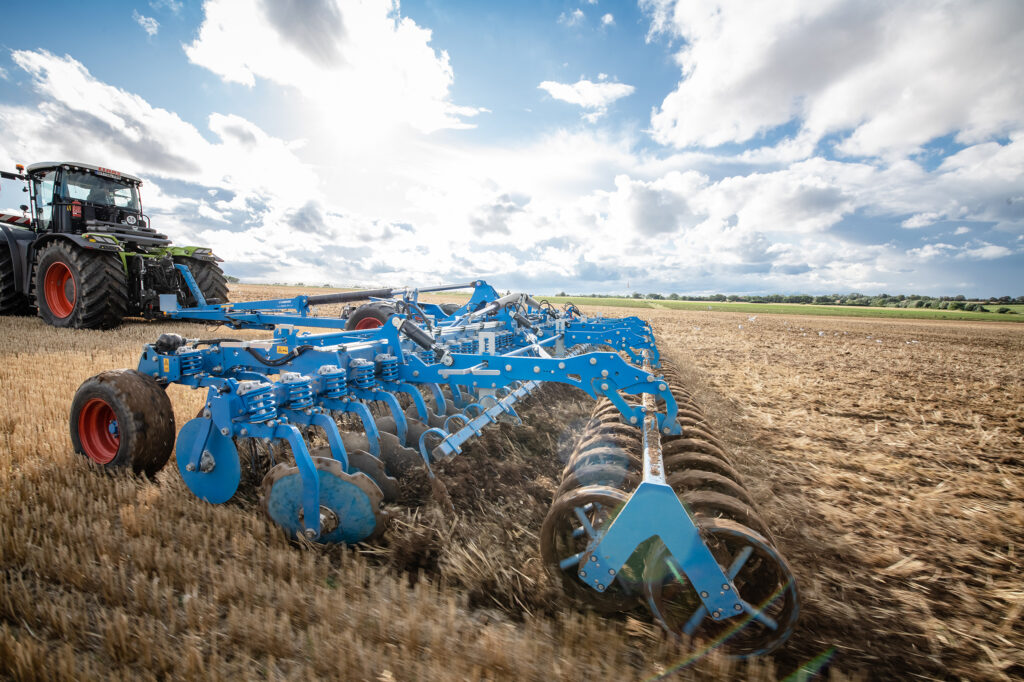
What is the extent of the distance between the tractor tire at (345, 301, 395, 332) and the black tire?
3.80 meters

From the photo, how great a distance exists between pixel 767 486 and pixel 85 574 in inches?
176

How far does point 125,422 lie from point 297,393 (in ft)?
4.26

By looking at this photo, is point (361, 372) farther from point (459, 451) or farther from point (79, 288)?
point (79, 288)

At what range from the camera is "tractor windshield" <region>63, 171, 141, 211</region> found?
959cm

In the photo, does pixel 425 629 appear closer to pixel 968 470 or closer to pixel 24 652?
pixel 24 652

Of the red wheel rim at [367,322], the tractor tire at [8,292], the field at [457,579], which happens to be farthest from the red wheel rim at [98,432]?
the tractor tire at [8,292]

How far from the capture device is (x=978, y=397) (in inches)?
284

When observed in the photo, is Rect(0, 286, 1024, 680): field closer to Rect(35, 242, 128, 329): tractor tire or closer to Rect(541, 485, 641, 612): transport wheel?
Rect(541, 485, 641, 612): transport wheel

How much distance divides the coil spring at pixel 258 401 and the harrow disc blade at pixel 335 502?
0.34m

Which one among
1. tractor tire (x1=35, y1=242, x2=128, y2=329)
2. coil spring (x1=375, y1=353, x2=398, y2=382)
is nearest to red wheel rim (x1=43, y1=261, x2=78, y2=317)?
tractor tire (x1=35, y1=242, x2=128, y2=329)

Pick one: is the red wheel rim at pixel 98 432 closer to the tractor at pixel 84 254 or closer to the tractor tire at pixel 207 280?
the tractor at pixel 84 254

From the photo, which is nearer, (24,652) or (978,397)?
(24,652)

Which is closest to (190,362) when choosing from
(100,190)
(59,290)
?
(59,290)

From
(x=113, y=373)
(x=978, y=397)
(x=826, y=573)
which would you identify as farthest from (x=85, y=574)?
(x=978, y=397)
